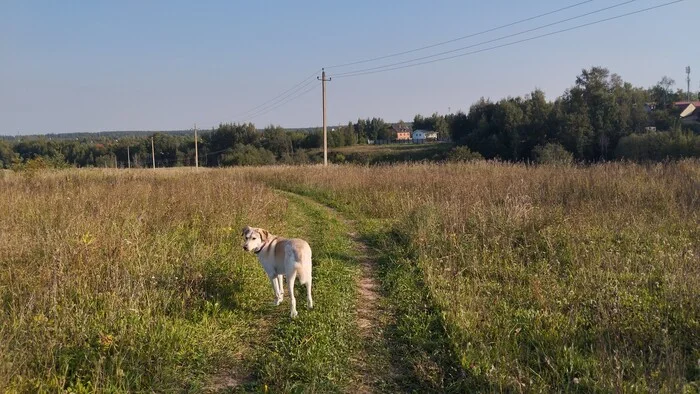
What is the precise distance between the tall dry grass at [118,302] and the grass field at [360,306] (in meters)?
0.02

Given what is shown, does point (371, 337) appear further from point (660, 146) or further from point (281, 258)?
point (660, 146)

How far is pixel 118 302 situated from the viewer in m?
4.39

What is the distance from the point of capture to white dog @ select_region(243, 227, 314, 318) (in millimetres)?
4969

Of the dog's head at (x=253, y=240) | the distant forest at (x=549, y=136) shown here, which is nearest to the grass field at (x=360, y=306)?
the dog's head at (x=253, y=240)

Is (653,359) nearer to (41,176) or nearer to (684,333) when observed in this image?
(684,333)

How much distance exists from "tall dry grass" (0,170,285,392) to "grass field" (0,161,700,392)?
2 cm

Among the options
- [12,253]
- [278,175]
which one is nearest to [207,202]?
[12,253]

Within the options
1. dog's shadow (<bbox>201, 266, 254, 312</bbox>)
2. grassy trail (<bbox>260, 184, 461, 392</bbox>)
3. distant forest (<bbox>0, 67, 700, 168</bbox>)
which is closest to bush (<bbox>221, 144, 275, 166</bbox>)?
distant forest (<bbox>0, 67, 700, 168</bbox>)

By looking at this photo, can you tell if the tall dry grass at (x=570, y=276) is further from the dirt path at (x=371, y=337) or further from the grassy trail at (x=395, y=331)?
the dirt path at (x=371, y=337)

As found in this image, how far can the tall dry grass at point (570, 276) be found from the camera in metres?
3.62

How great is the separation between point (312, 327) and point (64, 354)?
6.93 ft

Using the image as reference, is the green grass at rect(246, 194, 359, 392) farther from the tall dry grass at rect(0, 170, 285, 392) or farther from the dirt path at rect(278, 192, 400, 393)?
the tall dry grass at rect(0, 170, 285, 392)

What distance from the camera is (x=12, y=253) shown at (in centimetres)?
536

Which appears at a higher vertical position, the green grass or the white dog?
the white dog
